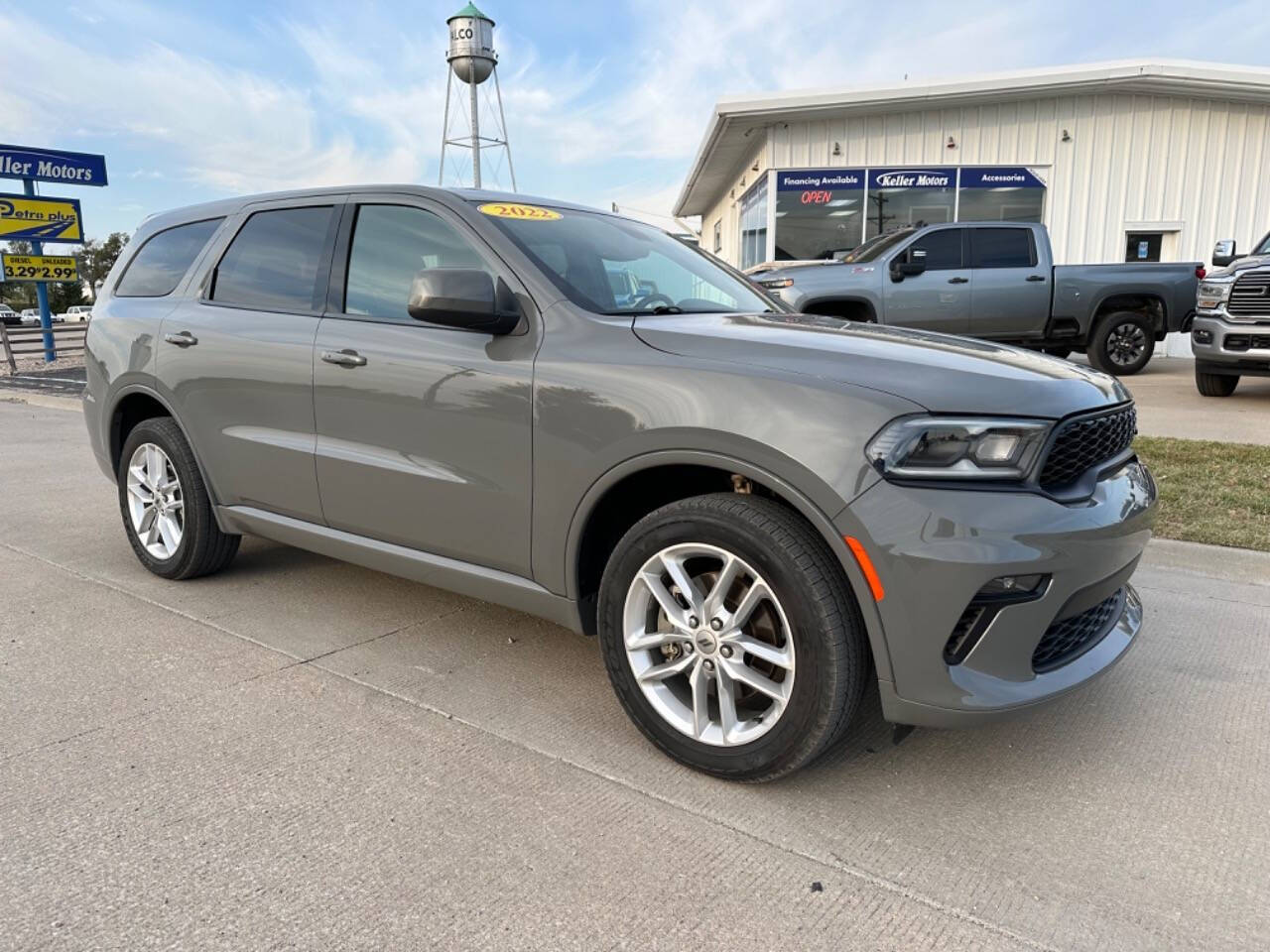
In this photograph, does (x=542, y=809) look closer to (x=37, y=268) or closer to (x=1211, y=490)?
(x=1211, y=490)

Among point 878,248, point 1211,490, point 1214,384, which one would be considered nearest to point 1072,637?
point 1211,490

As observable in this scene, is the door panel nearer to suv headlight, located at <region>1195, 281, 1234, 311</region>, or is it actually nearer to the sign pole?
suv headlight, located at <region>1195, 281, 1234, 311</region>

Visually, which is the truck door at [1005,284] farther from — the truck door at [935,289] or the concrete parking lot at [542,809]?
the concrete parking lot at [542,809]

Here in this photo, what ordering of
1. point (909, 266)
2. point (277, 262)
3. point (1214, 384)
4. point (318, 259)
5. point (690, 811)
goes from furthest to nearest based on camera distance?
point (909, 266)
point (1214, 384)
point (277, 262)
point (318, 259)
point (690, 811)

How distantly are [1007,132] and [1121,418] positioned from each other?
15876mm

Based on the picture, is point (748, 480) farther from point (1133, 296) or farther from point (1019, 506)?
point (1133, 296)

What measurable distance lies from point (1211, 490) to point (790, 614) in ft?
14.9

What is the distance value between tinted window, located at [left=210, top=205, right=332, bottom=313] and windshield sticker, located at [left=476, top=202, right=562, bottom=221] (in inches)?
30.5

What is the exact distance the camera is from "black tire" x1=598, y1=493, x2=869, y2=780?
234 centimetres

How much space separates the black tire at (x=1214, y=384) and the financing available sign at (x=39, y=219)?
71.1ft

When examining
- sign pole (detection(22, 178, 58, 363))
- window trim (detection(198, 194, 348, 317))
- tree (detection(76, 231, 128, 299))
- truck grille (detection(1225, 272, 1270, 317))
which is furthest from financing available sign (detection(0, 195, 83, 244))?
tree (detection(76, 231, 128, 299))

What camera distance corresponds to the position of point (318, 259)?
3.66 m

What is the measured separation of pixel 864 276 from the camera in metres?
10.8

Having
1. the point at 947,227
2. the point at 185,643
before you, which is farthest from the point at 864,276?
the point at 185,643
